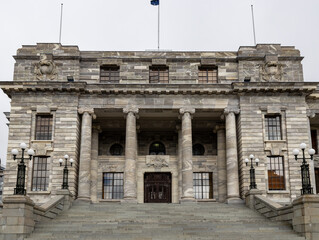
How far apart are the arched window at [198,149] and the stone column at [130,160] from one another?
299 inches

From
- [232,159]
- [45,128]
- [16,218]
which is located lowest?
[16,218]

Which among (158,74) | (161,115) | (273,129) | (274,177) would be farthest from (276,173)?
(158,74)

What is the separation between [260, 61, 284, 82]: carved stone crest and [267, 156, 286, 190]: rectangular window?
637 centimetres

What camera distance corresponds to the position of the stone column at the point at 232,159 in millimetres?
33656

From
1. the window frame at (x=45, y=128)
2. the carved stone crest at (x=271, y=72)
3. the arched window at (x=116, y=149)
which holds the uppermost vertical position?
the carved stone crest at (x=271, y=72)

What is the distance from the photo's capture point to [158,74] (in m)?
37.7

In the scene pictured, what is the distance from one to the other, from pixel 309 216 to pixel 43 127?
21.4m

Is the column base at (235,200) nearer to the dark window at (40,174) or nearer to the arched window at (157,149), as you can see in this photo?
the arched window at (157,149)

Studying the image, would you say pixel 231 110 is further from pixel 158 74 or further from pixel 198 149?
pixel 158 74

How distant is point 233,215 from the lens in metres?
28.0

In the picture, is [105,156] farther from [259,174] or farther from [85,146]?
[259,174]

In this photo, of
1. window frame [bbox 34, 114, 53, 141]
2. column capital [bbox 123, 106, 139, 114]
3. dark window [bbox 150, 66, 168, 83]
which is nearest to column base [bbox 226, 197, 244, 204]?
column capital [bbox 123, 106, 139, 114]

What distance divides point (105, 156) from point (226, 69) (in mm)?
12602

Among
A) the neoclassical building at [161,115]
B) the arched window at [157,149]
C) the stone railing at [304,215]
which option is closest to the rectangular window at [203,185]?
the neoclassical building at [161,115]
